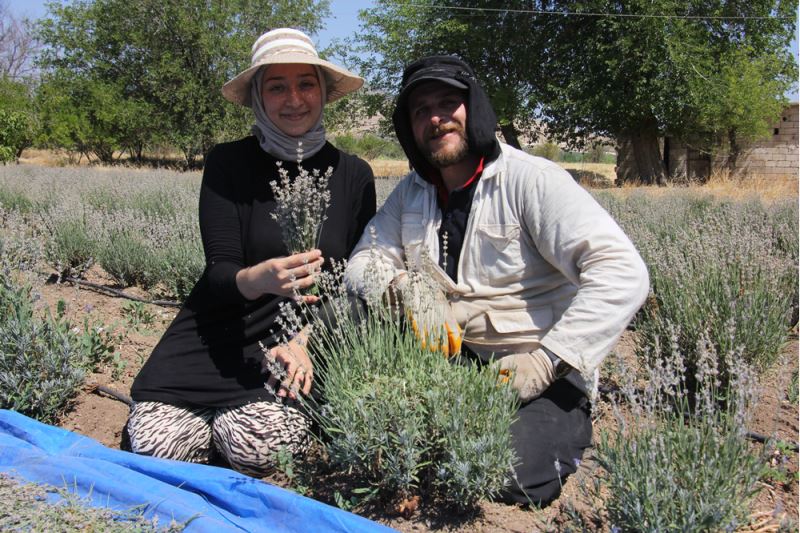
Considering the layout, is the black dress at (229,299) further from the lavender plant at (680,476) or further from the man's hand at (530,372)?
the lavender plant at (680,476)

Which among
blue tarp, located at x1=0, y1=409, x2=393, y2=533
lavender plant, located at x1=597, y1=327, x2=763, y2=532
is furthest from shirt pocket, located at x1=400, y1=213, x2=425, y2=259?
lavender plant, located at x1=597, y1=327, x2=763, y2=532

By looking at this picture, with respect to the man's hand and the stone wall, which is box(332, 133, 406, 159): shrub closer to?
the stone wall

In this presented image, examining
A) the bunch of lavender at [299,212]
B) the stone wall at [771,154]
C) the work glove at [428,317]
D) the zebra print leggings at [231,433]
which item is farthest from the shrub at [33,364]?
the stone wall at [771,154]

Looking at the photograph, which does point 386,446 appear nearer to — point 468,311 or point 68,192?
point 468,311

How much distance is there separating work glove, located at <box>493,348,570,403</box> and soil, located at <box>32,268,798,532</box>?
26 cm

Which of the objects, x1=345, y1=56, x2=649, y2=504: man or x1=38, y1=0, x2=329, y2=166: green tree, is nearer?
x1=345, y1=56, x2=649, y2=504: man

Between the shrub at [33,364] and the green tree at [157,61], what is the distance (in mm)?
26377

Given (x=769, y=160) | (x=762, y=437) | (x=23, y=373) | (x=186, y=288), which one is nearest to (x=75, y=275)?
(x=186, y=288)

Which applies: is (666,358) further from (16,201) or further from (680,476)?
(16,201)

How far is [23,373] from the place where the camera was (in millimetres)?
3074

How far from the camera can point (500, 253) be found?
104 inches

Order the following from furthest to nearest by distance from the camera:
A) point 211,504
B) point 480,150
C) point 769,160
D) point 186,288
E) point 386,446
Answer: point 769,160 → point 186,288 → point 480,150 → point 211,504 → point 386,446

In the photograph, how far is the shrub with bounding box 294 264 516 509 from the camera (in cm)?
203

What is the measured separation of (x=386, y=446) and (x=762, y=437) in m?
1.76
